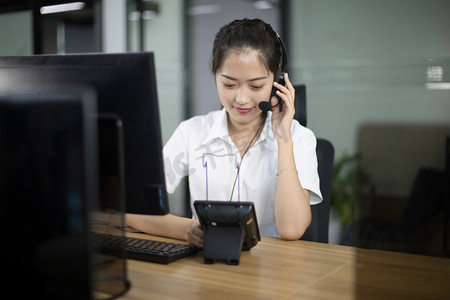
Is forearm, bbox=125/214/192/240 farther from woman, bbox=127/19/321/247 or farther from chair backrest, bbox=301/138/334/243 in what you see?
chair backrest, bbox=301/138/334/243

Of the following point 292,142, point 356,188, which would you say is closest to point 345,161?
point 356,188

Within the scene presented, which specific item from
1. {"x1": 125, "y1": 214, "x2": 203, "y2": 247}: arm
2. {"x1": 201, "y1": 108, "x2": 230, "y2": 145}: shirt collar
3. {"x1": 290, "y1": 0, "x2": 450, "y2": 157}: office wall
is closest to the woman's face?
{"x1": 201, "y1": 108, "x2": 230, "y2": 145}: shirt collar

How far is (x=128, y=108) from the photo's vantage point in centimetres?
86

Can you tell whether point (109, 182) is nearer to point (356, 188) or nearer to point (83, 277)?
point (83, 277)

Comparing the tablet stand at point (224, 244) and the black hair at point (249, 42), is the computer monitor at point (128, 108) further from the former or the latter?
the black hair at point (249, 42)

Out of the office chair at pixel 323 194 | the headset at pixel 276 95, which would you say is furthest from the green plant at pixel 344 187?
the headset at pixel 276 95

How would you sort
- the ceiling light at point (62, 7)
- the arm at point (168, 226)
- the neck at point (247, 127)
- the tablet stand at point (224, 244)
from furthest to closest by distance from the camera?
1. the ceiling light at point (62, 7)
2. the neck at point (247, 127)
3. the arm at point (168, 226)
4. the tablet stand at point (224, 244)

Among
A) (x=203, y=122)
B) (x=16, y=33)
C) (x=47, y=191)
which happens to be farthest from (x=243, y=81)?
(x=16, y=33)

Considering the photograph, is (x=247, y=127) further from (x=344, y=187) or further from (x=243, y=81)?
(x=344, y=187)

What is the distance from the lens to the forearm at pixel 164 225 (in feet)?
3.93

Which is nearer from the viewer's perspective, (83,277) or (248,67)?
(83,277)

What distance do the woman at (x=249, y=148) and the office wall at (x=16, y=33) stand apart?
7.26 ft

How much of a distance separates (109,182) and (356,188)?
8.17 feet

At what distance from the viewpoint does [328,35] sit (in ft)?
10.0
